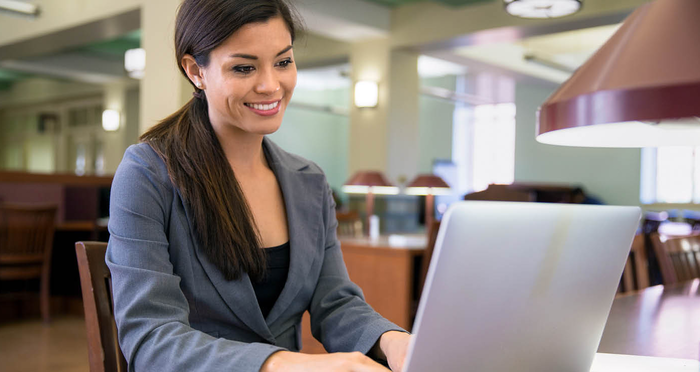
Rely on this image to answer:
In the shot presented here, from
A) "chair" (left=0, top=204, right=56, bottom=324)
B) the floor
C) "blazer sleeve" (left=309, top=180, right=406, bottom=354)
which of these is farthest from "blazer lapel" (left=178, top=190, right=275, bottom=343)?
"chair" (left=0, top=204, right=56, bottom=324)

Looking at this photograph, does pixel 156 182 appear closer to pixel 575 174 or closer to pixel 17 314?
pixel 17 314

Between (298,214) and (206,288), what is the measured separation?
254mm

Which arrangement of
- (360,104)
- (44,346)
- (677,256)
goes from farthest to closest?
1. (360,104)
2. (44,346)
3. (677,256)

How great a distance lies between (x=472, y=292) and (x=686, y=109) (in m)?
0.25

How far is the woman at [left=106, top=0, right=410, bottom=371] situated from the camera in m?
0.91

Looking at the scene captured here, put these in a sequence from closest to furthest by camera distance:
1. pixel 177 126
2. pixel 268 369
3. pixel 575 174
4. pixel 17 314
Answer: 1. pixel 268 369
2. pixel 177 126
3. pixel 17 314
4. pixel 575 174

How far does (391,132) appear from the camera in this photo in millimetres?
7184

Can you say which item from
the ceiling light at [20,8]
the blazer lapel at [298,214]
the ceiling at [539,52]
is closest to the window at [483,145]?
the ceiling at [539,52]

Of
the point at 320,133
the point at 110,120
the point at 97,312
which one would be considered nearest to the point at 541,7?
the point at 97,312

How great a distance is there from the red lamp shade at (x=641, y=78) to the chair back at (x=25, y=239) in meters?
4.71

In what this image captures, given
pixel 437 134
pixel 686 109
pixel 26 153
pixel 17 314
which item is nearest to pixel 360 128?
pixel 17 314

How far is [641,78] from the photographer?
579mm

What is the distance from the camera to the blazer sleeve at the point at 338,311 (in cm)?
105

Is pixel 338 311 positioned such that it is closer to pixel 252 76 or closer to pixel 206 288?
pixel 206 288
